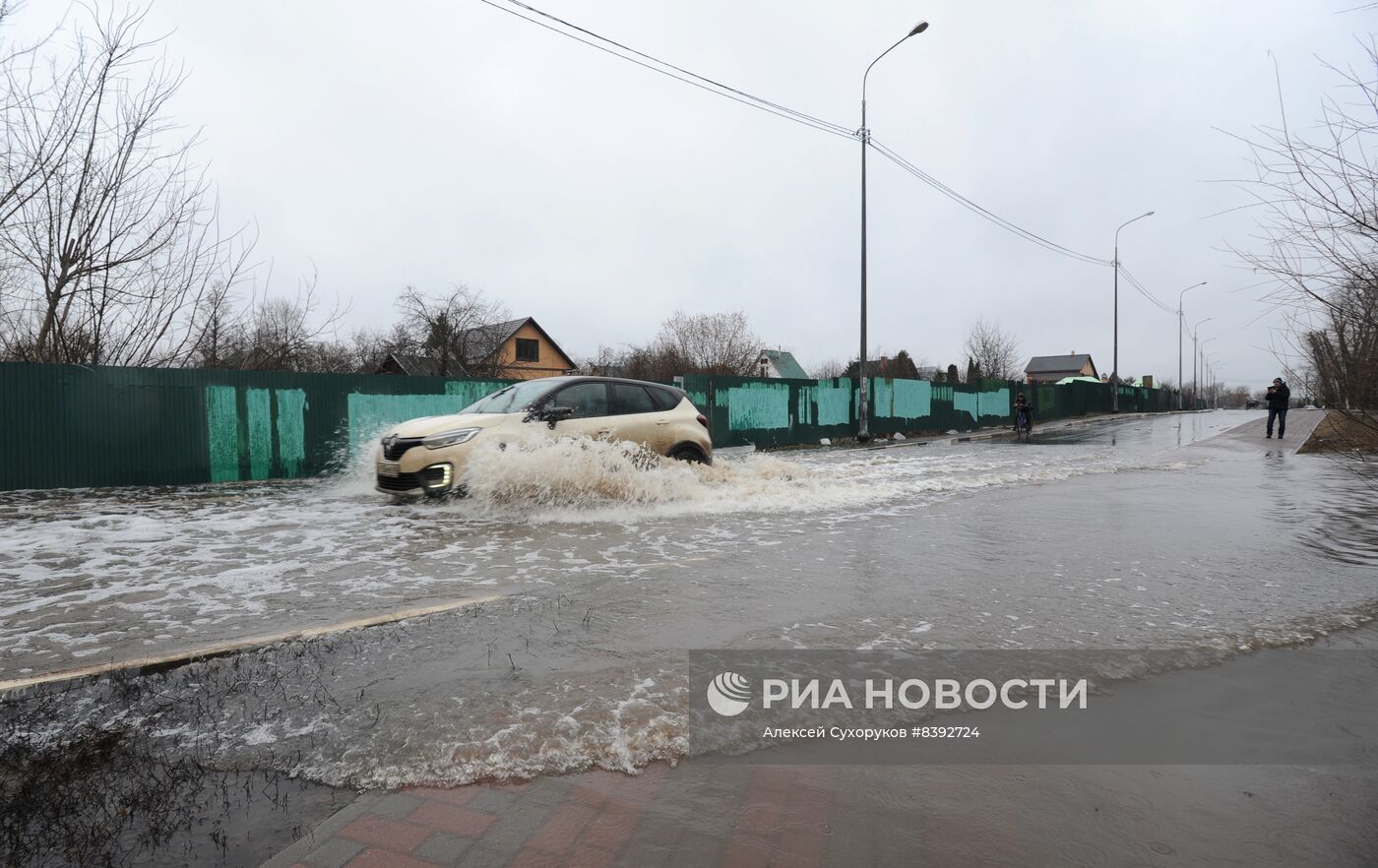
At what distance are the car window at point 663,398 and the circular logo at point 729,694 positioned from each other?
278 inches

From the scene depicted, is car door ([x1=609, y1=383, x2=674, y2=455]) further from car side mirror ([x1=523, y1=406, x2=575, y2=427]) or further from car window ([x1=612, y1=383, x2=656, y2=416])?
car side mirror ([x1=523, y1=406, x2=575, y2=427])

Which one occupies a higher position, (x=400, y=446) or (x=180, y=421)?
(x=180, y=421)

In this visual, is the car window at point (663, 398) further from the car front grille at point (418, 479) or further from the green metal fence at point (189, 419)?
the green metal fence at point (189, 419)

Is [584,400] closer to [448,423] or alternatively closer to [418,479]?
[448,423]

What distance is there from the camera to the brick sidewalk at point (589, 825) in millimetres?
2102

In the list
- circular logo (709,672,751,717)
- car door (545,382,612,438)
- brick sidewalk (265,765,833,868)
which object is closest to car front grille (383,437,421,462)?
car door (545,382,612,438)

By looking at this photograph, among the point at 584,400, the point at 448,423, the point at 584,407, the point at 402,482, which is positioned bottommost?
the point at 402,482

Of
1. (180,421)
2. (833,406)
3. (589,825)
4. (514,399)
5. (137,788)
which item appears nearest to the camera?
(589,825)

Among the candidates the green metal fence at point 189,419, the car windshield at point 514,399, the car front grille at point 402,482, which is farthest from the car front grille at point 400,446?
the green metal fence at point 189,419

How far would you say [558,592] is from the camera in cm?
487

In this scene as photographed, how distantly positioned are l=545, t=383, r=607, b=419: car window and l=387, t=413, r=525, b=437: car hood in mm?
661

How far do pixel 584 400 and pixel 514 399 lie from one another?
0.87m

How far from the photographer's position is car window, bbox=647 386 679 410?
34.0 feet

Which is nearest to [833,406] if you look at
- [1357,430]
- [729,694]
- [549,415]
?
[549,415]
